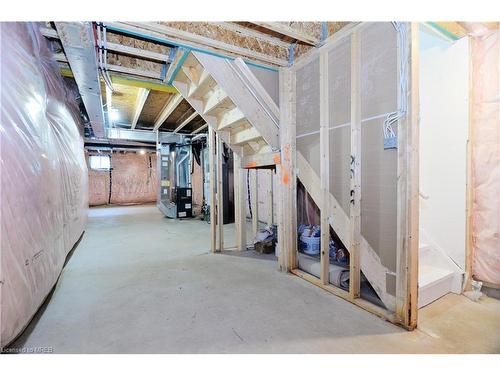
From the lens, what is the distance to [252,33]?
2223mm

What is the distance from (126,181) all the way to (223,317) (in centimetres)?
1012

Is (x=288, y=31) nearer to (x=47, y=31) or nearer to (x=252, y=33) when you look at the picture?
(x=252, y=33)

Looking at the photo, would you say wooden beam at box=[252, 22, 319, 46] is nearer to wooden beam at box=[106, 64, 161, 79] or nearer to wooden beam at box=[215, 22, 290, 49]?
wooden beam at box=[215, 22, 290, 49]

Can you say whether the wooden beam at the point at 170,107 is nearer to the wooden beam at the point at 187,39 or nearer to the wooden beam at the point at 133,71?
the wooden beam at the point at 133,71

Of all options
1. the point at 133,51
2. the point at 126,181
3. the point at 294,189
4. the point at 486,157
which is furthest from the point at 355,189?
the point at 126,181

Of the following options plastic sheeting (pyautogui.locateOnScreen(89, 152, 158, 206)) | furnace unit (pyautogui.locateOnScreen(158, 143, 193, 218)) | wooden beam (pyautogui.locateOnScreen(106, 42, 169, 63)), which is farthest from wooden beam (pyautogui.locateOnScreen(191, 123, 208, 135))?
plastic sheeting (pyautogui.locateOnScreen(89, 152, 158, 206))

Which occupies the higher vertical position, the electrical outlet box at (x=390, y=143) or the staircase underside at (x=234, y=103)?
the staircase underside at (x=234, y=103)

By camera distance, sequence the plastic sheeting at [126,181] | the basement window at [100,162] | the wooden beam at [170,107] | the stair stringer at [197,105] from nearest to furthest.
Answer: the stair stringer at [197,105] → the wooden beam at [170,107] → the basement window at [100,162] → the plastic sheeting at [126,181]

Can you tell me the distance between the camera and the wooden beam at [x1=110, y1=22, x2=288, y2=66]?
1905 millimetres

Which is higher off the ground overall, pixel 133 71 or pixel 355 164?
pixel 133 71

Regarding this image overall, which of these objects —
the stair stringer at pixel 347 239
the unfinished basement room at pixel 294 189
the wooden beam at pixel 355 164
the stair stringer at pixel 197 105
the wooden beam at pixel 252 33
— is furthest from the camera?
the stair stringer at pixel 197 105

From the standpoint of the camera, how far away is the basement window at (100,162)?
9.80 m

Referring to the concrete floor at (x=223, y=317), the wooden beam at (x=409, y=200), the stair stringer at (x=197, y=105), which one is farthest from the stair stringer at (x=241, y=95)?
the concrete floor at (x=223, y=317)

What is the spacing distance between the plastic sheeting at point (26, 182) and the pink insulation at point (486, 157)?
11.5 ft
